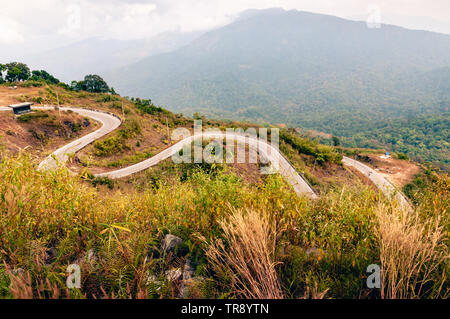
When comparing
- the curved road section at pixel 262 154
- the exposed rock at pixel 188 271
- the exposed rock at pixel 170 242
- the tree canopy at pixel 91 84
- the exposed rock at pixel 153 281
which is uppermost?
the tree canopy at pixel 91 84

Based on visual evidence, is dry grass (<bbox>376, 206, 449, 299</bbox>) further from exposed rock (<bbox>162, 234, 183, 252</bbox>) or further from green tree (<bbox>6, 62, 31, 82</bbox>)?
green tree (<bbox>6, 62, 31, 82</bbox>)

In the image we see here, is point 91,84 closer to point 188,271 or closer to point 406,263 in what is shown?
point 188,271

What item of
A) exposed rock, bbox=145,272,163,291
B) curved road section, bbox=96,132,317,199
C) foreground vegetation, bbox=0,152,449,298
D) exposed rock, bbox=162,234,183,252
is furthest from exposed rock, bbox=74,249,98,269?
curved road section, bbox=96,132,317,199

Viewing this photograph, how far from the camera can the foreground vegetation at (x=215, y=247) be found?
9.45ft

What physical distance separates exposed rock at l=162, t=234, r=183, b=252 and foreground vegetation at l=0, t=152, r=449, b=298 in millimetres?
95

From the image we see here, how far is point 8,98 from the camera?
104 feet

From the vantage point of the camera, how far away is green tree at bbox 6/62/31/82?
1866 inches

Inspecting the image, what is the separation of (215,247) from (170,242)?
2.98ft

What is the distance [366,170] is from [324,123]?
159515mm

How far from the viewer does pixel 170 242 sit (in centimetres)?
402

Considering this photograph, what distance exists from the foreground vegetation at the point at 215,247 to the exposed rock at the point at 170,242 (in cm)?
10

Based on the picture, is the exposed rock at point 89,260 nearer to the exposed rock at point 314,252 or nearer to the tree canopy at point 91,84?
the exposed rock at point 314,252

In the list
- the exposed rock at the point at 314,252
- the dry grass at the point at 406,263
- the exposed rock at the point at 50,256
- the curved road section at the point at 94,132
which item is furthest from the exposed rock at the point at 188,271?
the curved road section at the point at 94,132
